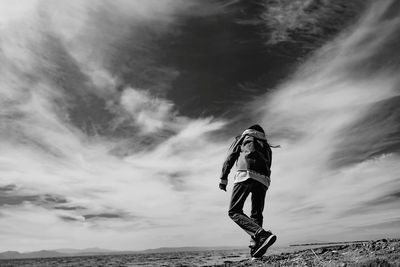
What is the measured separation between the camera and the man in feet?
22.3

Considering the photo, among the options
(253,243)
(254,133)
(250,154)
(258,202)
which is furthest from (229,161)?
(253,243)

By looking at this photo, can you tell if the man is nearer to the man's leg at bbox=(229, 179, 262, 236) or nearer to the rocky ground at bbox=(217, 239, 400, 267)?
the man's leg at bbox=(229, 179, 262, 236)

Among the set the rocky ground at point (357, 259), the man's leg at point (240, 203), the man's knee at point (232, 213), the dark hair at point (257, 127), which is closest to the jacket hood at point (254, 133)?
the dark hair at point (257, 127)

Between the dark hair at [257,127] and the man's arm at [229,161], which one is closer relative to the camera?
the man's arm at [229,161]

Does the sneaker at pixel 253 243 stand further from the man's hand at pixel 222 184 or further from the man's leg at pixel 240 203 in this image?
the man's hand at pixel 222 184

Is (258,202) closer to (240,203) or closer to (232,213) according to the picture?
(240,203)

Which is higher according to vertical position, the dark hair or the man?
the dark hair

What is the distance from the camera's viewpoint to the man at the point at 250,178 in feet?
22.3

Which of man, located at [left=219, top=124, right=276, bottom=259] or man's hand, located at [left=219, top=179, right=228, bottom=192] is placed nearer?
man, located at [left=219, top=124, right=276, bottom=259]

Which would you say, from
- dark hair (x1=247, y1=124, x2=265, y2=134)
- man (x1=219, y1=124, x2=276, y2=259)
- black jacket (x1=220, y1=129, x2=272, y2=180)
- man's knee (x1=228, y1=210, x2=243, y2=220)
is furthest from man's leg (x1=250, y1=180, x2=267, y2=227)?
dark hair (x1=247, y1=124, x2=265, y2=134)

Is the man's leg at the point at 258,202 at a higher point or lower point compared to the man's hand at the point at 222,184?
lower

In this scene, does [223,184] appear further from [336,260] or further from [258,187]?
[336,260]

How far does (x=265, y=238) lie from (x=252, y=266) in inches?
25.3

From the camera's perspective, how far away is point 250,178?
6910 mm
